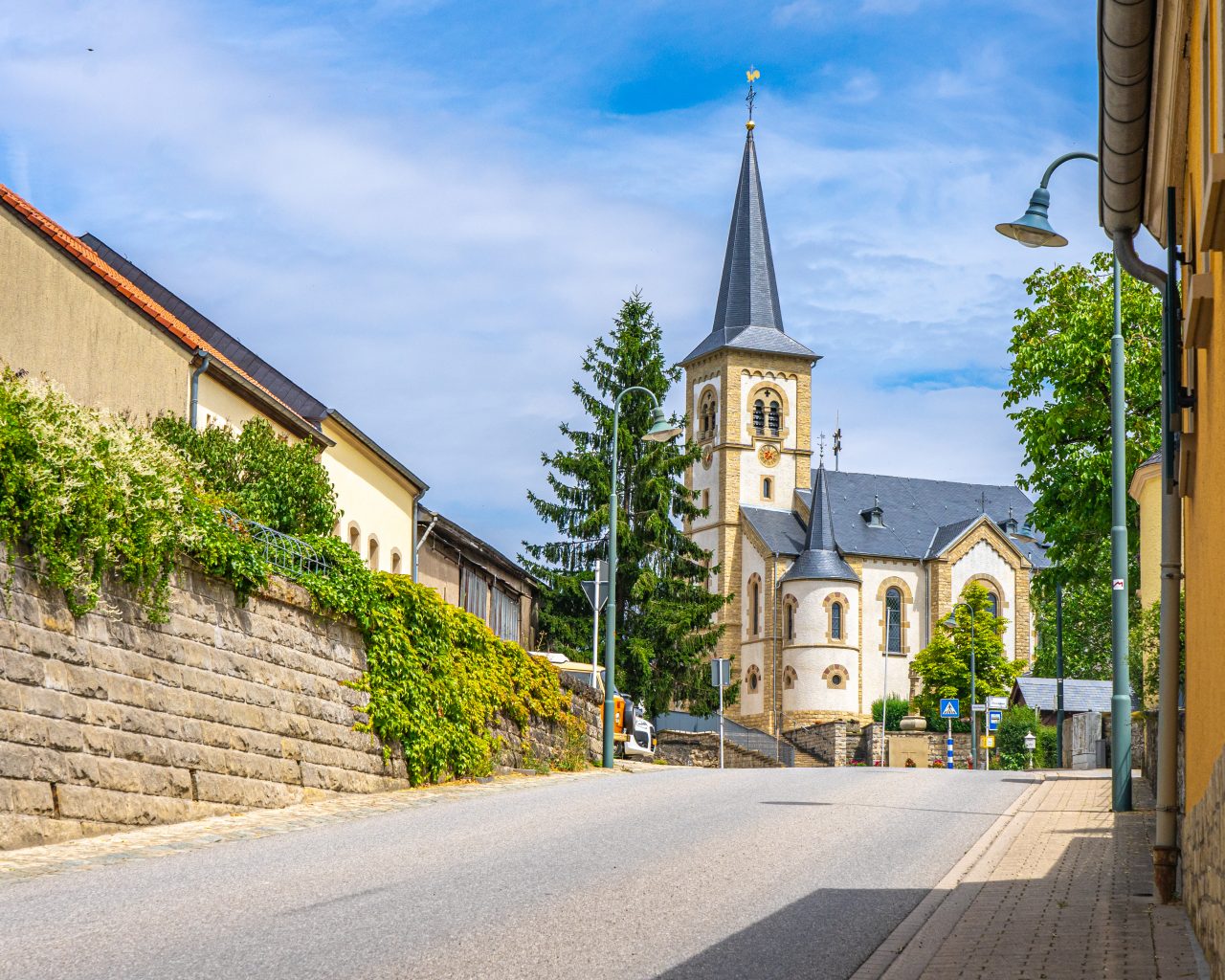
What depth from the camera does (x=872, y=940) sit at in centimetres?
914

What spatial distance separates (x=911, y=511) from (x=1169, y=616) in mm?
84497

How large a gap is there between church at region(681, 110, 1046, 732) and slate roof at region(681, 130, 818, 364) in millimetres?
81

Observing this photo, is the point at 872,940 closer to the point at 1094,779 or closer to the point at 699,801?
the point at 699,801

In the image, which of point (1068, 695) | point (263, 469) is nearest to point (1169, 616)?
point (263, 469)

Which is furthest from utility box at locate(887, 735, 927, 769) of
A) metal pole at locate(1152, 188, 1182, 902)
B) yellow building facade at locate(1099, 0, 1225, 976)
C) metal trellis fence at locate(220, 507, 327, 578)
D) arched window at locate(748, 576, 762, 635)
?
metal pole at locate(1152, 188, 1182, 902)

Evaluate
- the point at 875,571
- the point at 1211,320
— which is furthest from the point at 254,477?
the point at 875,571

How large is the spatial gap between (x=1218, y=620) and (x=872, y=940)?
2836 mm

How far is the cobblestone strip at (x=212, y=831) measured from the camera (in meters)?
11.8

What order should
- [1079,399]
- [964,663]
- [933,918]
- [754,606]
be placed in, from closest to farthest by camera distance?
[933,918]
[1079,399]
[964,663]
[754,606]

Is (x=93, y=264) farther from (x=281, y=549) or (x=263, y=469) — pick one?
(x=281, y=549)

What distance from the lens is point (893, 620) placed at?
88.7 metres

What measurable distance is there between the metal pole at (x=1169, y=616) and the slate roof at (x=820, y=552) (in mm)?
73854

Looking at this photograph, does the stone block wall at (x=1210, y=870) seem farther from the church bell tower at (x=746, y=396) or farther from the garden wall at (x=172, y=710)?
the church bell tower at (x=746, y=396)

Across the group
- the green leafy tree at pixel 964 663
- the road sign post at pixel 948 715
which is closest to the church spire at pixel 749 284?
the green leafy tree at pixel 964 663
